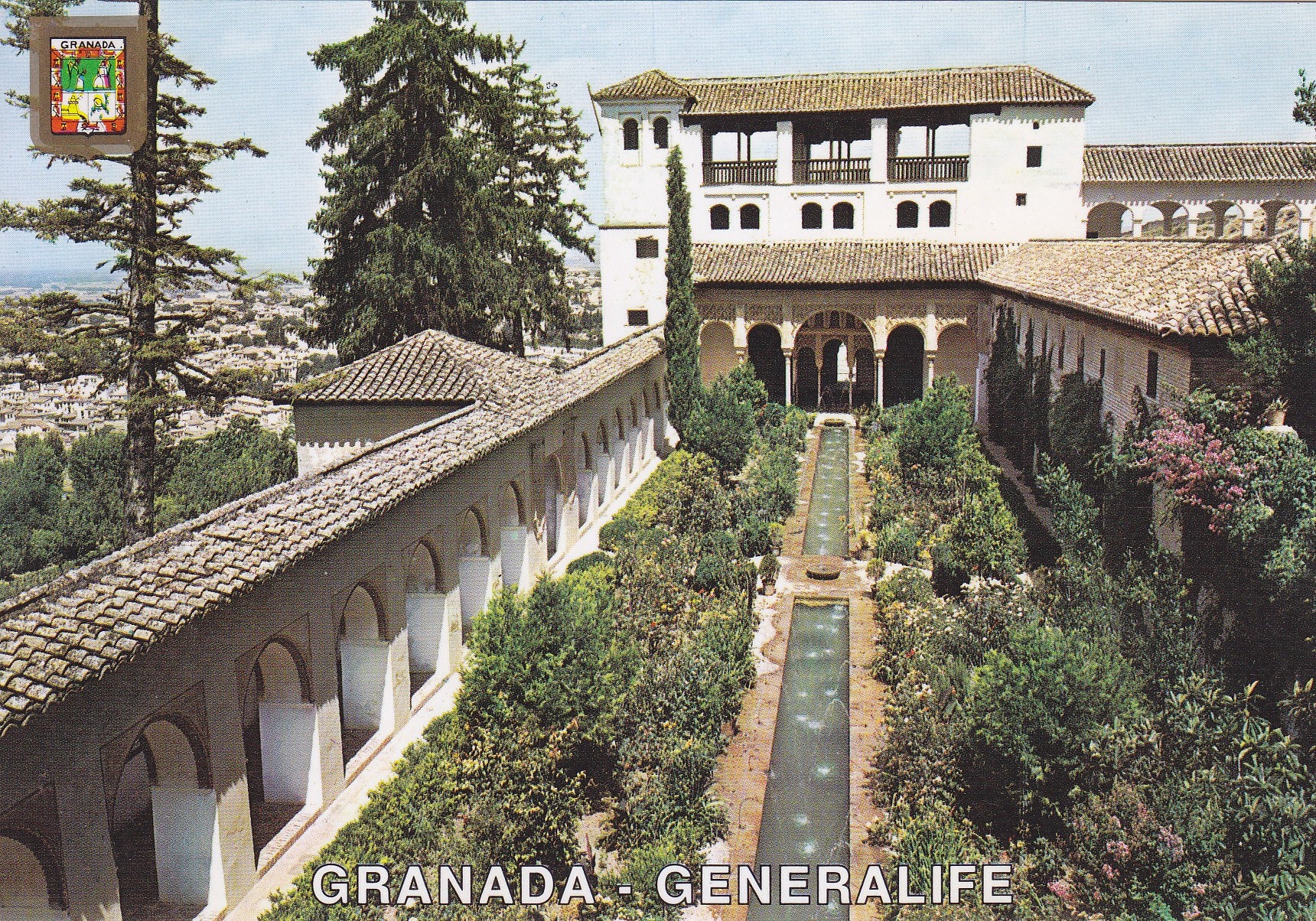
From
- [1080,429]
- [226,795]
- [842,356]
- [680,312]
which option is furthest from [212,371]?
[842,356]

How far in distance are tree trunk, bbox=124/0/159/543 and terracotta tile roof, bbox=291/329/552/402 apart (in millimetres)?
2524

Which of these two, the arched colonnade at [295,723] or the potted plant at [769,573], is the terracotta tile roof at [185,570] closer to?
the arched colonnade at [295,723]

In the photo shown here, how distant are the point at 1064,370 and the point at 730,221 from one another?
18.1 metres

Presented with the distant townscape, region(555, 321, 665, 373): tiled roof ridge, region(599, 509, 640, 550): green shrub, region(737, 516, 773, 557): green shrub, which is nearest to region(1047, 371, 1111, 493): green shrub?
region(737, 516, 773, 557): green shrub

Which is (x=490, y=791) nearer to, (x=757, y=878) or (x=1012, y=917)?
(x=757, y=878)

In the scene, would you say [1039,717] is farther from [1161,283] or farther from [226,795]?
[1161,283]

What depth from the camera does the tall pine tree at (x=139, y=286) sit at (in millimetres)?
16875

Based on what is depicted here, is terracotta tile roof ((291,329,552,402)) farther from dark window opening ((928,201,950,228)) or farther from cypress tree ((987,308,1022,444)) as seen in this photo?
dark window opening ((928,201,950,228))

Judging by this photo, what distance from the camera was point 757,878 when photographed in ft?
32.3

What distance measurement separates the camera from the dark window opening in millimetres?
35969

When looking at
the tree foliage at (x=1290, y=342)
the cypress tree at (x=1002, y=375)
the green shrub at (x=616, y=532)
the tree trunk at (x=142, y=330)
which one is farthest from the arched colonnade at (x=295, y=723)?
the cypress tree at (x=1002, y=375)

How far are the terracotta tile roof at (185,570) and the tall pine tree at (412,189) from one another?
44.2 ft

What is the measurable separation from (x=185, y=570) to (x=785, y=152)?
31.5 meters

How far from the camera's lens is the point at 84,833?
23.3 feet
